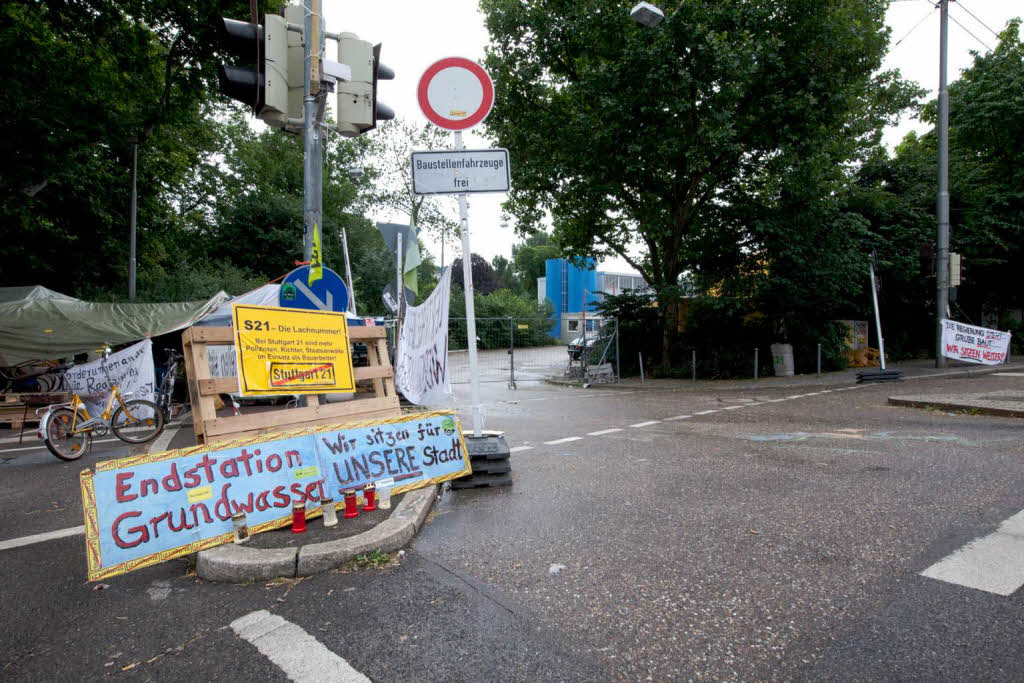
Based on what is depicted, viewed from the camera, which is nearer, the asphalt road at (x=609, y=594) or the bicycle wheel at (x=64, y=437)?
the asphalt road at (x=609, y=594)

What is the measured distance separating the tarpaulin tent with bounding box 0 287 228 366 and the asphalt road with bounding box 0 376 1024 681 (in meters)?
5.87

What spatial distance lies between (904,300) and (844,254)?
7883 millimetres

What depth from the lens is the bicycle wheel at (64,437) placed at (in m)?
7.20

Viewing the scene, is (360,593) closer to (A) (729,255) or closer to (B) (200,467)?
(B) (200,467)

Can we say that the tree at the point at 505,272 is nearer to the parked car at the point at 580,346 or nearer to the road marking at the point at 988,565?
the parked car at the point at 580,346

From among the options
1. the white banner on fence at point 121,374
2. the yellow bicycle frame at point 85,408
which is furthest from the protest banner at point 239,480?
the white banner on fence at point 121,374

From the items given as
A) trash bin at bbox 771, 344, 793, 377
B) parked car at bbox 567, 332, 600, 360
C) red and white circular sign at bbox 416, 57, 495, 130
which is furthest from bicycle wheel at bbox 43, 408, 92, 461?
trash bin at bbox 771, 344, 793, 377

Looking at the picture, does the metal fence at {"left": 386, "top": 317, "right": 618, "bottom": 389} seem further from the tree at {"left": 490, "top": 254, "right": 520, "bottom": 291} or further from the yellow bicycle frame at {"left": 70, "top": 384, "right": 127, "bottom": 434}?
the tree at {"left": 490, "top": 254, "right": 520, "bottom": 291}

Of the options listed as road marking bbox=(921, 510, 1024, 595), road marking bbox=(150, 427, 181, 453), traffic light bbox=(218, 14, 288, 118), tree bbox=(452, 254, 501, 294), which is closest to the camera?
road marking bbox=(921, 510, 1024, 595)

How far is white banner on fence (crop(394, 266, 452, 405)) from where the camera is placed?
672cm

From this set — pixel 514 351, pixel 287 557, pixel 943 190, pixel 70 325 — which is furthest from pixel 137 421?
pixel 943 190

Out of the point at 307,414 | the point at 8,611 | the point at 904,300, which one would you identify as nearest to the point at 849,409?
the point at 307,414

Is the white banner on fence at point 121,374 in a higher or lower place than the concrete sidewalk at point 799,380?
higher

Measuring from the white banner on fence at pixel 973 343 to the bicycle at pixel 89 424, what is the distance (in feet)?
67.0
